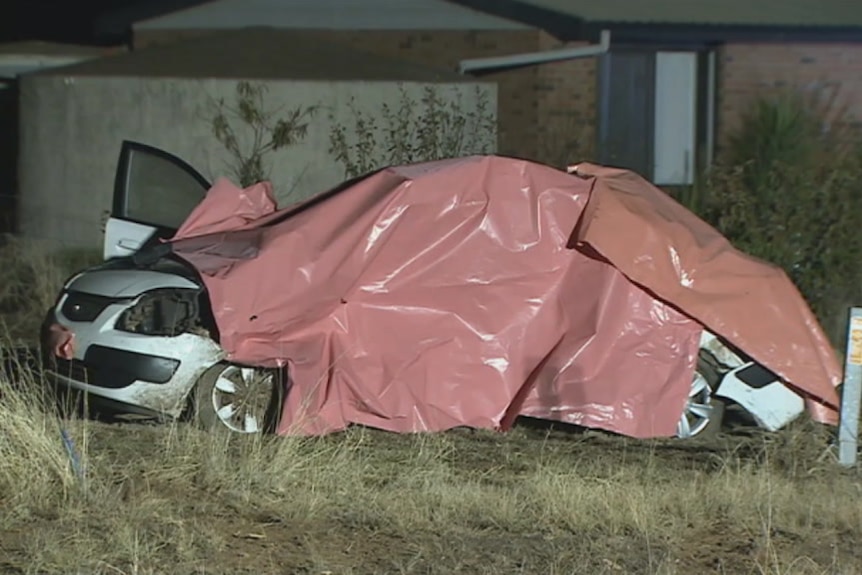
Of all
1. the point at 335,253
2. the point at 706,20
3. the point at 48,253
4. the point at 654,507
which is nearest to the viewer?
the point at 654,507

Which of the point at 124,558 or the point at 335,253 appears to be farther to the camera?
the point at 335,253

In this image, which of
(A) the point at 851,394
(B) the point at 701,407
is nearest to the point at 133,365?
(B) the point at 701,407

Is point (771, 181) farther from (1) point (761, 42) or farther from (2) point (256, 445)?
(1) point (761, 42)

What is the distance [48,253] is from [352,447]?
24.2ft

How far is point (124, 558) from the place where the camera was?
622cm

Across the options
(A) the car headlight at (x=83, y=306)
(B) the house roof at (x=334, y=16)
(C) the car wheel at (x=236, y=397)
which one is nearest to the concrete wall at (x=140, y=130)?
(B) the house roof at (x=334, y=16)

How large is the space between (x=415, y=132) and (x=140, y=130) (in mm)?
3278

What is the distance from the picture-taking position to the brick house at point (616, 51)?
17.9 m

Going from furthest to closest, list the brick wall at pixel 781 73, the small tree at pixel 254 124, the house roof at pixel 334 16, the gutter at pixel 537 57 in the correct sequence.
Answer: the brick wall at pixel 781 73, the house roof at pixel 334 16, the gutter at pixel 537 57, the small tree at pixel 254 124

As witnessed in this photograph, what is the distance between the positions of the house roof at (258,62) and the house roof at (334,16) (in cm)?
39

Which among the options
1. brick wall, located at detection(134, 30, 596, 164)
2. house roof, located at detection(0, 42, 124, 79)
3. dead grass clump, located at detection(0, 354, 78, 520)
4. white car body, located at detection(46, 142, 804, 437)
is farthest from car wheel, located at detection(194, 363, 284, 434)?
house roof, located at detection(0, 42, 124, 79)

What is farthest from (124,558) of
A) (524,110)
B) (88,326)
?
(524,110)

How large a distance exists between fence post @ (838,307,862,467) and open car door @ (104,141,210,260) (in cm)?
435

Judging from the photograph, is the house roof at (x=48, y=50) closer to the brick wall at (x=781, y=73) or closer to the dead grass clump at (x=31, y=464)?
the brick wall at (x=781, y=73)
